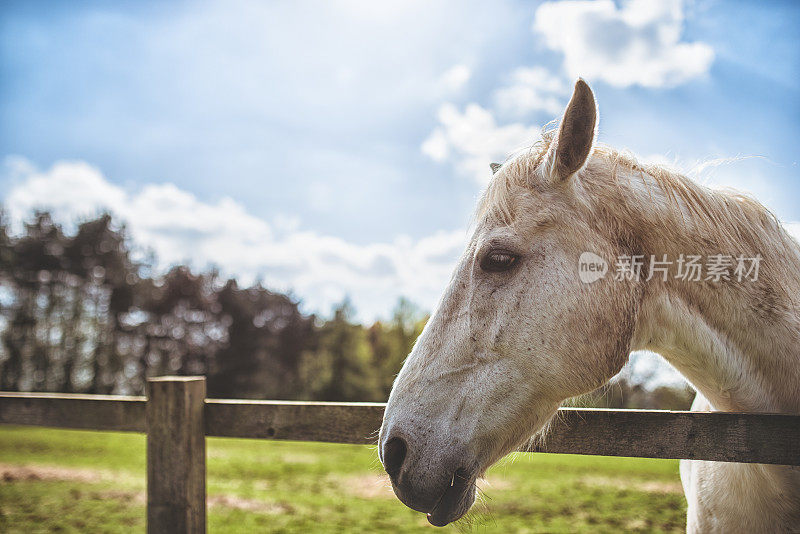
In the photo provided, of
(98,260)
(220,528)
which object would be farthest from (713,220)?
(98,260)

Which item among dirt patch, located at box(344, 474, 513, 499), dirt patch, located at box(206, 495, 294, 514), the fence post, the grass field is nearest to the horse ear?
the grass field

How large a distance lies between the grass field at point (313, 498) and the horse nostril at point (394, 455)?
1.37 ft

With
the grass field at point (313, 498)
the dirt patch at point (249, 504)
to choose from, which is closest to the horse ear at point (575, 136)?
the grass field at point (313, 498)

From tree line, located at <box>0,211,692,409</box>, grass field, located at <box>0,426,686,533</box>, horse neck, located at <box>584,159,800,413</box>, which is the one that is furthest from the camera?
tree line, located at <box>0,211,692,409</box>

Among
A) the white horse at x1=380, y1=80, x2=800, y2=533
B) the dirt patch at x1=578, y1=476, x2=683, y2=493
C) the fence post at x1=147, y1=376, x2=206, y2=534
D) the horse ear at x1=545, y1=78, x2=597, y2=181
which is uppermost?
the horse ear at x1=545, y1=78, x2=597, y2=181

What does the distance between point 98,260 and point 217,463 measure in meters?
26.4

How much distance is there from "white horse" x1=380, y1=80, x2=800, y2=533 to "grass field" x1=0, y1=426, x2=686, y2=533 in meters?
0.43

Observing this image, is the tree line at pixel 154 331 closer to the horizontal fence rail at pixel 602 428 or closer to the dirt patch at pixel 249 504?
the dirt patch at pixel 249 504

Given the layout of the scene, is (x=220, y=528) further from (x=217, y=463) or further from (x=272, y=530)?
(x=217, y=463)

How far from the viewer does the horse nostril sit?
1.63m

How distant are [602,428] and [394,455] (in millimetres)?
796

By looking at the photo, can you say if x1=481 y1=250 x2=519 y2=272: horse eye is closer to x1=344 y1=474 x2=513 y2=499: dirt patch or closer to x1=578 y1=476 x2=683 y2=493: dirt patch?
x1=344 y1=474 x2=513 y2=499: dirt patch

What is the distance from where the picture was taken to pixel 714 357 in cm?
172

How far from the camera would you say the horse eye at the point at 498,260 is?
1.77 m
